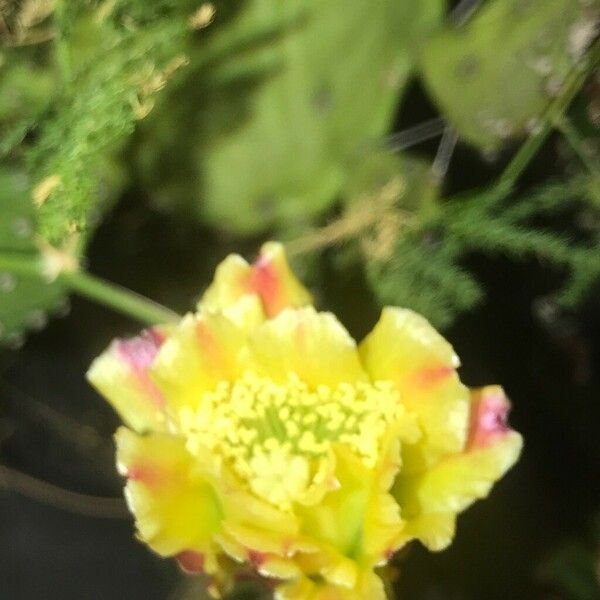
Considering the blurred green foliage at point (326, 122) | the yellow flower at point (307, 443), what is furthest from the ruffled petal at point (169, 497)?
the blurred green foliage at point (326, 122)

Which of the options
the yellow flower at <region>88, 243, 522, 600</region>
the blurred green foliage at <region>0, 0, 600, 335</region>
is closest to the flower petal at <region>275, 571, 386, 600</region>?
the yellow flower at <region>88, 243, 522, 600</region>

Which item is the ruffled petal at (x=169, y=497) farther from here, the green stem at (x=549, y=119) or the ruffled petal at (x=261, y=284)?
the green stem at (x=549, y=119)

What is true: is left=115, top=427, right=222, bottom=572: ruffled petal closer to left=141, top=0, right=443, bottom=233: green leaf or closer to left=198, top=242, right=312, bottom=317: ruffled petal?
left=198, top=242, right=312, bottom=317: ruffled petal

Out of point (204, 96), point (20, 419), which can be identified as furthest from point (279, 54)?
point (20, 419)

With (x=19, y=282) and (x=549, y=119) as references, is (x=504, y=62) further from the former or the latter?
(x=19, y=282)

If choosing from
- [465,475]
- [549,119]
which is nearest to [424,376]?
[465,475]

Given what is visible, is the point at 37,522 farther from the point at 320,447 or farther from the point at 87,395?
the point at 320,447

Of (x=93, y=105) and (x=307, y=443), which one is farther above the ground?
(x=93, y=105)
